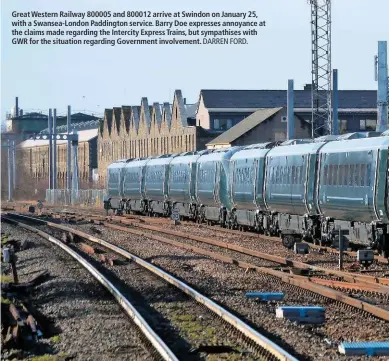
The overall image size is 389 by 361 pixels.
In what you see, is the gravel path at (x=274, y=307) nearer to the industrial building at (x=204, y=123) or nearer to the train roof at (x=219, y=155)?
the train roof at (x=219, y=155)

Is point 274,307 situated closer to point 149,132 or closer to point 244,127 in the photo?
point 244,127

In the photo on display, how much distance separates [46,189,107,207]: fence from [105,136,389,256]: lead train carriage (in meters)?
27.0

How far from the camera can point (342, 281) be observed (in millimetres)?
19594

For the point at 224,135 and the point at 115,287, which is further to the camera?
the point at 224,135

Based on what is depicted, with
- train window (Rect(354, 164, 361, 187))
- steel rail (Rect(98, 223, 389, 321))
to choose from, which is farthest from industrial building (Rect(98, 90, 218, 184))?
train window (Rect(354, 164, 361, 187))

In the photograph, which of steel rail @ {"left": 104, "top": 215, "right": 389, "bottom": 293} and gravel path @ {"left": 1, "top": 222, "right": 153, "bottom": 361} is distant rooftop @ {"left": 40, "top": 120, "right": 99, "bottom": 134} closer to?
steel rail @ {"left": 104, "top": 215, "right": 389, "bottom": 293}

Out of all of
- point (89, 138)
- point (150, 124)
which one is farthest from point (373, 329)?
point (89, 138)

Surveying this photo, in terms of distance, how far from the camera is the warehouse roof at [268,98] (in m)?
89.5

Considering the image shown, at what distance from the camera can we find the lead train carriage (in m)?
23.4

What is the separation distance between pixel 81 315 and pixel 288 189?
15298 mm

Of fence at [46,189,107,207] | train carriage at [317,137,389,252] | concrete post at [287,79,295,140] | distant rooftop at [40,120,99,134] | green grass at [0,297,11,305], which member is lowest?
green grass at [0,297,11,305]

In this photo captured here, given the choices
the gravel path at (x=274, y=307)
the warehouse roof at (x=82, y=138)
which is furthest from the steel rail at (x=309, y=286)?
the warehouse roof at (x=82, y=138)

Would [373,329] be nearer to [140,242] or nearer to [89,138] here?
[140,242]

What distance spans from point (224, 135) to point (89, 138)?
4718 cm
